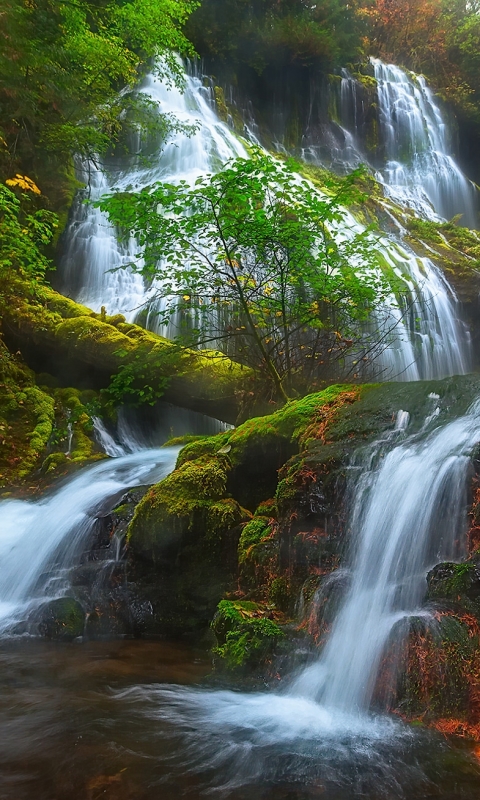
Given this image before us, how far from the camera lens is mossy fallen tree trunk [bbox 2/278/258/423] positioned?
787 centimetres

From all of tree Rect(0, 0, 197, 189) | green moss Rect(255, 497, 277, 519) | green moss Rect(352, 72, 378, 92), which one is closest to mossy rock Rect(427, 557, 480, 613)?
green moss Rect(255, 497, 277, 519)

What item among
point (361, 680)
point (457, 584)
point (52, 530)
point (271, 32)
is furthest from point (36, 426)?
point (271, 32)

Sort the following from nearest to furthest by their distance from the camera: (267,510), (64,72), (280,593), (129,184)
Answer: (280,593), (267,510), (64,72), (129,184)

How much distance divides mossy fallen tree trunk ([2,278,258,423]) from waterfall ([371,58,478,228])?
13.6 metres

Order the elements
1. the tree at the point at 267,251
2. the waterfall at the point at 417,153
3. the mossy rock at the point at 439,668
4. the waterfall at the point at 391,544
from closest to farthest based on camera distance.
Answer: the mossy rock at the point at 439,668 → the waterfall at the point at 391,544 → the tree at the point at 267,251 → the waterfall at the point at 417,153

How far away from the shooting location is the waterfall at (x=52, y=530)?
5.60 m

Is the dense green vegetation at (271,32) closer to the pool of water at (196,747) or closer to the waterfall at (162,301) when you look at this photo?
the waterfall at (162,301)

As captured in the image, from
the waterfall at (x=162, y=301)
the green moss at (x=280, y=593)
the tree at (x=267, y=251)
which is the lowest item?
the green moss at (x=280, y=593)

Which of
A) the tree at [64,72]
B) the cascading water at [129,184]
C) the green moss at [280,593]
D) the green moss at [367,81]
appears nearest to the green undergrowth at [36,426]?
the cascading water at [129,184]

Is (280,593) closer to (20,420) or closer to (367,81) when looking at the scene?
(20,420)

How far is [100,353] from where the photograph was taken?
911 cm

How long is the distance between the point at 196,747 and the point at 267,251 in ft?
17.5

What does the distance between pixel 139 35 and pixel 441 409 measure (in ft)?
41.7

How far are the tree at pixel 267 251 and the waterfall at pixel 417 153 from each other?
13493 millimetres
